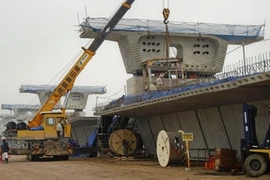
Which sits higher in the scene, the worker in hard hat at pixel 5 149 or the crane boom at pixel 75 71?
the crane boom at pixel 75 71

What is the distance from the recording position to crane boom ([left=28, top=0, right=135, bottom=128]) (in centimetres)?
3158

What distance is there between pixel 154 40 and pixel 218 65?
814 cm

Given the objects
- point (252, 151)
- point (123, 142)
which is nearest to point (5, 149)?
point (123, 142)

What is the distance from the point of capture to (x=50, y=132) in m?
30.2

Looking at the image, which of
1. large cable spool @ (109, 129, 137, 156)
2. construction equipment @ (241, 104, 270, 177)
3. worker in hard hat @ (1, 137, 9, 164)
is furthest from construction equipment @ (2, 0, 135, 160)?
construction equipment @ (241, 104, 270, 177)

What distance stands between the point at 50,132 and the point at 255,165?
17.4m

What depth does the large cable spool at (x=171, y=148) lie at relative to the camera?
20969mm

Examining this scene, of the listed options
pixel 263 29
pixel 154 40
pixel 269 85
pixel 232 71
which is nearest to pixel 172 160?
pixel 232 71

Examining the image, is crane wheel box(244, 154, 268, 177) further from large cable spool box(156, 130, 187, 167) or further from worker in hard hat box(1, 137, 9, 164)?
worker in hard hat box(1, 137, 9, 164)

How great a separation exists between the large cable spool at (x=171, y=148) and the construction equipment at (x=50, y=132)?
1001cm

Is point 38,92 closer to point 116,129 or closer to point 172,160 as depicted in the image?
point 116,129

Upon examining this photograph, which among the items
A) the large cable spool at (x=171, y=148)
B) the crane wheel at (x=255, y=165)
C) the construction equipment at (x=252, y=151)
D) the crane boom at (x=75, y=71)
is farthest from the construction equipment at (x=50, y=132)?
the crane wheel at (x=255, y=165)

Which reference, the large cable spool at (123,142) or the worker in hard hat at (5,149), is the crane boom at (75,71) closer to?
the worker in hard hat at (5,149)

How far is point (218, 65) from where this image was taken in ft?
163
